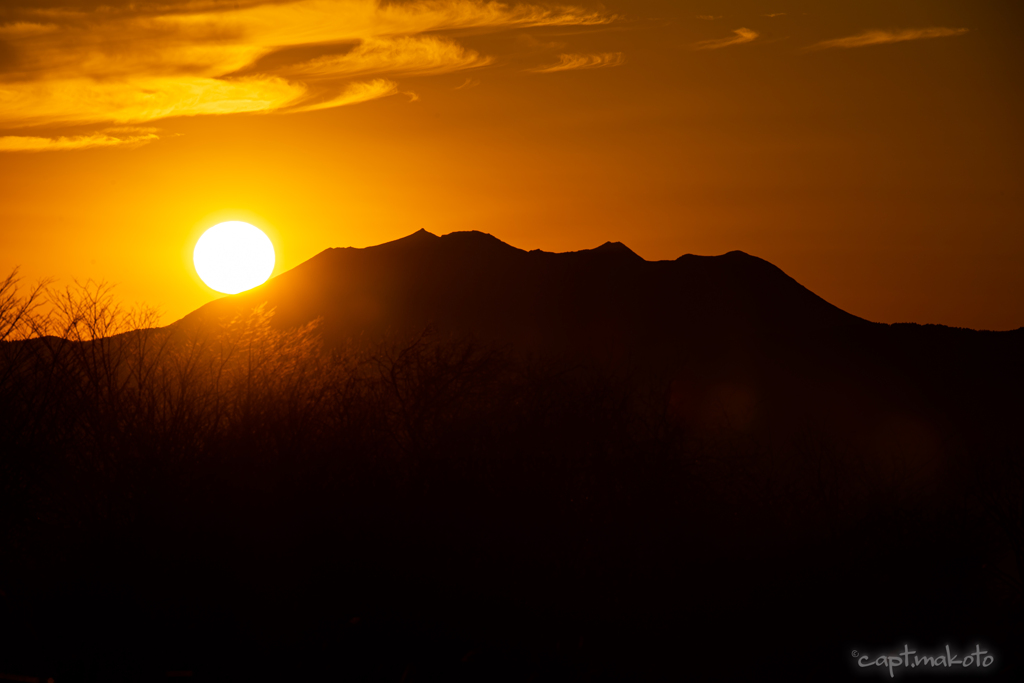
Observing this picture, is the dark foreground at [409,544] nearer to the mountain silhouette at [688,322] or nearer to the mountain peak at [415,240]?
the mountain silhouette at [688,322]

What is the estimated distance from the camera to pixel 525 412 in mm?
20219

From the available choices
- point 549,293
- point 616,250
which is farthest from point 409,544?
point 616,250

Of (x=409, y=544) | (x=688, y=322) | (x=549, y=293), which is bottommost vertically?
(x=688, y=322)

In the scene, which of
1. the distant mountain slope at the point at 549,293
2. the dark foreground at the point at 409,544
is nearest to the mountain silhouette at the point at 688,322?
the distant mountain slope at the point at 549,293

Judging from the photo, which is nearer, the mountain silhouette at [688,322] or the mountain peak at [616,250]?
the mountain silhouette at [688,322]

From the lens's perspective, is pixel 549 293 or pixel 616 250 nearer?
pixel 549 293

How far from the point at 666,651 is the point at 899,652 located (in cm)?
396

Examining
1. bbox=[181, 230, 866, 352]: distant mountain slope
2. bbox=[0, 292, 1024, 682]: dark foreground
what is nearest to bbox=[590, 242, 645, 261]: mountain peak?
bbox=[181, 230, 866, 352]: distant mountain slope

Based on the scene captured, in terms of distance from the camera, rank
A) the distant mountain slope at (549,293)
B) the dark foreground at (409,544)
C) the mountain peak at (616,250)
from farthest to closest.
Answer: the mountain peak at (616,250) → the distant mountain slope at (549,293) → the dark foreground at (409,544)

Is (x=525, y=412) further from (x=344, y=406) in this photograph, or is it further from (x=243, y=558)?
(x=243, y=558)

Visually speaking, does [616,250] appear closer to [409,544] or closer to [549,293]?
[549,293]

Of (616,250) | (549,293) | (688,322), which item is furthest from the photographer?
(616,250)

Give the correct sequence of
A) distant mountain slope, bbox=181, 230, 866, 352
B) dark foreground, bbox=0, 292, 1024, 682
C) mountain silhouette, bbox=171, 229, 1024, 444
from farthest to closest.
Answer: distant mountain slope, bbox=181, 230, 866, 352
mountain silhouette, bbox=171, 229, 1024, 444
dark foreground, bbox=0, 292, 1024, 682

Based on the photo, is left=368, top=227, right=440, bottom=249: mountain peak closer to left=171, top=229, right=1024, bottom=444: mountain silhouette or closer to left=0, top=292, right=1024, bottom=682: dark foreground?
left=171, top=229, right=1024, bottom=444: mountain silhouette
